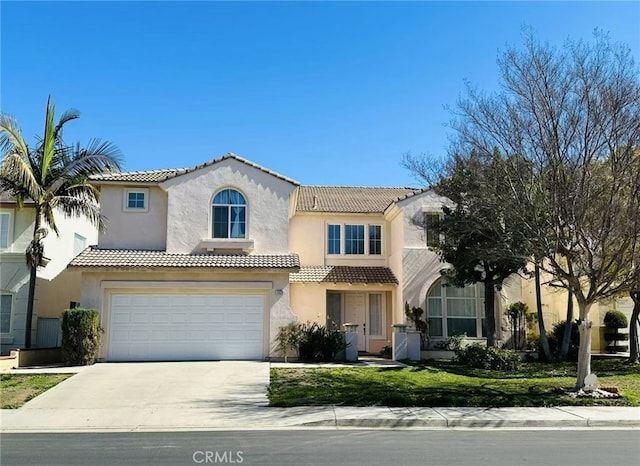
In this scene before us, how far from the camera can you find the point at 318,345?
19547 mm

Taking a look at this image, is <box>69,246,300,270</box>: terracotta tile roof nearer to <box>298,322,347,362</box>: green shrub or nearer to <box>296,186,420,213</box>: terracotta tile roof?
<box>298,322,347,362</box>: green shrub

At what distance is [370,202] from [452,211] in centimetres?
735

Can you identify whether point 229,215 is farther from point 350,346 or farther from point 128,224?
point 350,346

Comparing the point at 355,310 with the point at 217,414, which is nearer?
the point at 217,414

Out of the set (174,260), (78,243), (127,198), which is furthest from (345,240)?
(78,243)

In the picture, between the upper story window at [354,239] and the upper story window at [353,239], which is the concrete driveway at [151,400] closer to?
the upper story window at [354,239]

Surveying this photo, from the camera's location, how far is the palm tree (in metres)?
20.1

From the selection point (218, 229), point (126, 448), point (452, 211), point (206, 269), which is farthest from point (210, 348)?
point (126, 448)

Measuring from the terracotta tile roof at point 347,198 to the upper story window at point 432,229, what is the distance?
176 centimetres

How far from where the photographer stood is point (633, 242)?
1312cm

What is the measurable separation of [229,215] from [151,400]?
9.43m

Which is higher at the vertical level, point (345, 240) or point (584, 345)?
point (345, 240)

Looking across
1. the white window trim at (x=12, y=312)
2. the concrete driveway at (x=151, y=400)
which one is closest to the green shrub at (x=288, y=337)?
the concrete driveway at (x=151, y=400)

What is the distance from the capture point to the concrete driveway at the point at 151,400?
37.2 feet
